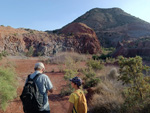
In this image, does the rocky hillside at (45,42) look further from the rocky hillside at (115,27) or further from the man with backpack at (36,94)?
the man with backpack at (36,94)

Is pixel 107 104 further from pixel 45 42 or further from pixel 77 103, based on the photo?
pixel 45 42

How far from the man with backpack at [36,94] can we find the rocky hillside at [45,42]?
17.4 metres

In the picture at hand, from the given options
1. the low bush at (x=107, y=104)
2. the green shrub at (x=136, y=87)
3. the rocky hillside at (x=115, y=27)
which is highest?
the rocky hillside at (x=115, y=27)

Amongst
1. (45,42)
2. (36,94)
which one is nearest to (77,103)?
(36,94)

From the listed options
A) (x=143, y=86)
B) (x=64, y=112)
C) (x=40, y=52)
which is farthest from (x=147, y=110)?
(x=40, y=52)

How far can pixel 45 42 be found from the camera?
21891 millimetres

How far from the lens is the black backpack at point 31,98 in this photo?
222cm

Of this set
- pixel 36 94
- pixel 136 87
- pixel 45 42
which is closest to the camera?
pixel 36 94

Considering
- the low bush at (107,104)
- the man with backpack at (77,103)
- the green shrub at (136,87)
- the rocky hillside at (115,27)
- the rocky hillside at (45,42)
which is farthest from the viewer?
the rocky hillside at (115,27)

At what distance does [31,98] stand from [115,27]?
58.2 m

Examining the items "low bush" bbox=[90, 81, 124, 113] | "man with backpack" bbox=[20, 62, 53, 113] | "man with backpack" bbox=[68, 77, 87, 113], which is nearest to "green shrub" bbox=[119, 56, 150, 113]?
"low bush" bbox=[90, 81, 124, 113]

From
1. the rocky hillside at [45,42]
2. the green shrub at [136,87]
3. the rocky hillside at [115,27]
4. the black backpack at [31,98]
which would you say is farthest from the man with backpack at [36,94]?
the rocky hillside at [115,27]

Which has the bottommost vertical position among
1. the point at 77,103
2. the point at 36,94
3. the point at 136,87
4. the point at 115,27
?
the point at 136,87

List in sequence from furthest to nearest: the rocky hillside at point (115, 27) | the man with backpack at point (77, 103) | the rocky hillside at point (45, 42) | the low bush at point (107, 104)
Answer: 1. the rocky hillside at point (115, 27)
2. the rocky hillside at point (45, 42)
3. the low bush at point (107, 104)
4. the man with backpack at point (77, 103)
